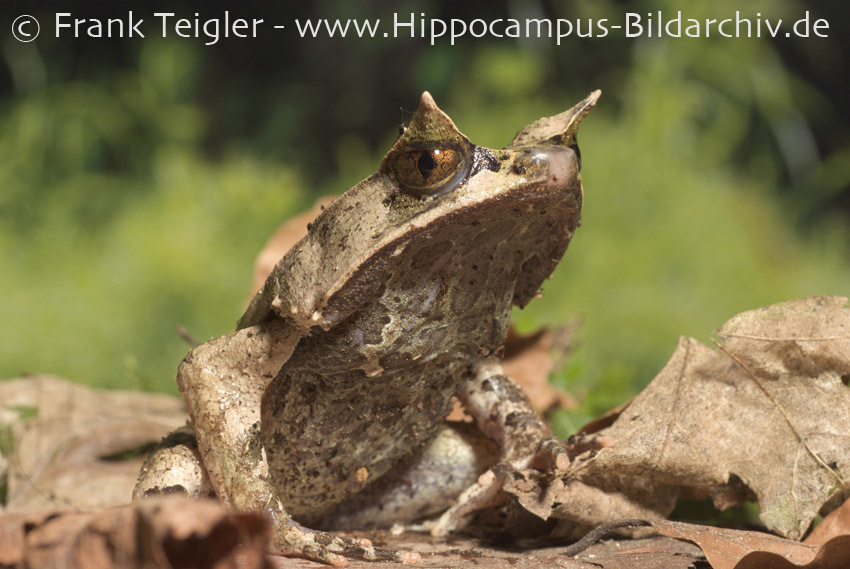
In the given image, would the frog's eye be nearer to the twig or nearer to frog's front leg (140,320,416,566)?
frog's front leg (140,320,416,566)

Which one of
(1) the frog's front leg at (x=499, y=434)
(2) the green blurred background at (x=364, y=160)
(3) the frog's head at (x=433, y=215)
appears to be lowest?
(1) the frog's front leg at (x=499, y=434)

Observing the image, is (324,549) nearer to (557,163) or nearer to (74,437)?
(557,163)

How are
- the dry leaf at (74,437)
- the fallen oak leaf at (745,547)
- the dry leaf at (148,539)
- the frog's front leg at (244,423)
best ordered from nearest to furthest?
the dry leaf at (148,539)
the fallen oak leaf at (745,547)
the frog's front leg at (244,423)
the dry leaf at (74,437)

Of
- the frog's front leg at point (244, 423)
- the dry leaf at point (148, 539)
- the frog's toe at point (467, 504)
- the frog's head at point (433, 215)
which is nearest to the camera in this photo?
the dry leaf at point (148, 539)

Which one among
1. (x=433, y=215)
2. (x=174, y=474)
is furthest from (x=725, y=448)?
(x=174, y=474)

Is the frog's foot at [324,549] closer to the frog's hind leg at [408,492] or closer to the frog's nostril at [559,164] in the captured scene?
the frog's hind leg at [408,492]

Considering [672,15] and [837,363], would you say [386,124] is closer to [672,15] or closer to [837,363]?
[672,15]

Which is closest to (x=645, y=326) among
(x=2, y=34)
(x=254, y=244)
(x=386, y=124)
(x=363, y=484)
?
(x=254, y=244)

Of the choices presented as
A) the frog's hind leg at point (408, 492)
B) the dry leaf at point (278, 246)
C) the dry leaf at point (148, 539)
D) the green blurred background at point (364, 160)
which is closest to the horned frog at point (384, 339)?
the frog's hind leg at point (408, 492)
